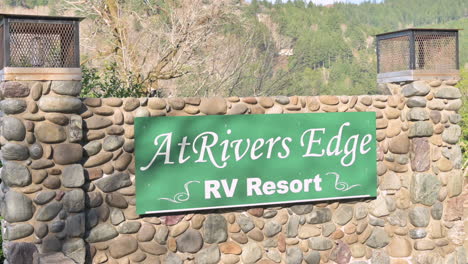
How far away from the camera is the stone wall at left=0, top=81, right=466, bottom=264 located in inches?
245

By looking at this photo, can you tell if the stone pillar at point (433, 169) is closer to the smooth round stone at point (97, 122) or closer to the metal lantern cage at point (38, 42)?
the smooth round stone at point (97, 122)

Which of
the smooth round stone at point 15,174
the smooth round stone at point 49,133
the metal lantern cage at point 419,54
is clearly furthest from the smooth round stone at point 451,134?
the smooth round stone at point 15,174

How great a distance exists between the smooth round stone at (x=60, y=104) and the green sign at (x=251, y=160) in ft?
2.18

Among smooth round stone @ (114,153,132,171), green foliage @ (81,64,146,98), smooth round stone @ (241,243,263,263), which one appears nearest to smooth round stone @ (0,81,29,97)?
smooth round stone @ (114,153,132,171)

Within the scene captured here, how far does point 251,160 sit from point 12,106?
247 cm

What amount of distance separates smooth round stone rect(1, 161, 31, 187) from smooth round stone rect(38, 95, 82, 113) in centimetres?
56

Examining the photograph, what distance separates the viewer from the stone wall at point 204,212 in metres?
6.22

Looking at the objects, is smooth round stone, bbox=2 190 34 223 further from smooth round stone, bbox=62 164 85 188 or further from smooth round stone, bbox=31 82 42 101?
smooth round stone, bbox=31 82 42 101

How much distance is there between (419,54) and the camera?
813 cm

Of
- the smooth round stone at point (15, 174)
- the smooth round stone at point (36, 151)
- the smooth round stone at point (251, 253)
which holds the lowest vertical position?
the smooth round stone at point (251, 253)

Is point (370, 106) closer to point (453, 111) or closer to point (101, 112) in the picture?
point (453, 111)

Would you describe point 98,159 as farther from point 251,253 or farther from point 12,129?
point 251,253

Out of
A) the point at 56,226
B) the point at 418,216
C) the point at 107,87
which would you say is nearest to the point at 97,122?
the point at 56,226

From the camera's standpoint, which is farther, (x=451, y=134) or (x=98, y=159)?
(x=451, y=134)
